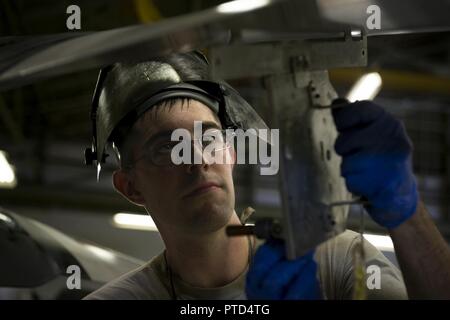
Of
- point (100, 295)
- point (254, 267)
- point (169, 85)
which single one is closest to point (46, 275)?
point (100, 295)

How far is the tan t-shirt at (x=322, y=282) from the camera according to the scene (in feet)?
4.39

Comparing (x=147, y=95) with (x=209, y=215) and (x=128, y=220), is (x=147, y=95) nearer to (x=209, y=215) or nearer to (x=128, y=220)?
(x=209, y=215)

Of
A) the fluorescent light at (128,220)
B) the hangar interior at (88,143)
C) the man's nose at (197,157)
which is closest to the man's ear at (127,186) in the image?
the man's nose at (197,157)

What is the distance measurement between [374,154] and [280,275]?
0.66 ft

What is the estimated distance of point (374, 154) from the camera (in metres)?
1.03

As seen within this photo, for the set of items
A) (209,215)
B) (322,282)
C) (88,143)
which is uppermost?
(88,143)

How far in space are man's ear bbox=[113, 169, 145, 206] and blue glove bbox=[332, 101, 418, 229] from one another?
562 millimetres

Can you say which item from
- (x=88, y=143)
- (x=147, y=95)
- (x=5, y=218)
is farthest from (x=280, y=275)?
(x=88, y=143)

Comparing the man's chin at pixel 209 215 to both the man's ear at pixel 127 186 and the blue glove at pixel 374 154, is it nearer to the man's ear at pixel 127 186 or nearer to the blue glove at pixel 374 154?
the man's ear at pixel 127 186

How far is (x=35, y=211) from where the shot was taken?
18.4 feet

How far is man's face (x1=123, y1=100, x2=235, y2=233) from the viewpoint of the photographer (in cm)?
133

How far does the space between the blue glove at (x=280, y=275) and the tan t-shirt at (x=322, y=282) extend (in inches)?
8.8
